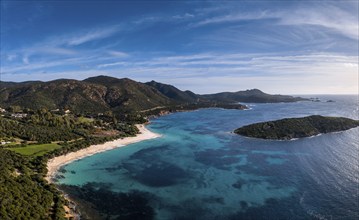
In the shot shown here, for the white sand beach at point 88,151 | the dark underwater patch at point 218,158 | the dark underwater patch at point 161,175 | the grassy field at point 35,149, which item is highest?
the grassy field at point 35,149

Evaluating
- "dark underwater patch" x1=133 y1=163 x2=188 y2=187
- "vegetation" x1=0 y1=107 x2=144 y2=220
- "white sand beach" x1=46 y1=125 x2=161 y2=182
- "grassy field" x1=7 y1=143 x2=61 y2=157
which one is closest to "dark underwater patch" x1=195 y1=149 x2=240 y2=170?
"dark underwater patch" x1=133 y1=163 x2=188 y2=187

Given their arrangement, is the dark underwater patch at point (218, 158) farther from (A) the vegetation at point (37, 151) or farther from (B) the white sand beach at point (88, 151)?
(A) the vegetation at point (37, 151)

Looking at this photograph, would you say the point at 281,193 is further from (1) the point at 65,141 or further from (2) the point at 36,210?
(1) the point at 65,141

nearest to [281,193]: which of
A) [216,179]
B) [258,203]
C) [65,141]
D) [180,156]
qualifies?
[258,203]

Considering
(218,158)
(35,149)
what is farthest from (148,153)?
(35,149)

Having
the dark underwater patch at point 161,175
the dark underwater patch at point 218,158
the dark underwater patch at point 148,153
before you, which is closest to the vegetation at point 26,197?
the dark underwater patch at point 161,175

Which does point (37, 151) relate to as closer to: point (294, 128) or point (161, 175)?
point (161, 175)

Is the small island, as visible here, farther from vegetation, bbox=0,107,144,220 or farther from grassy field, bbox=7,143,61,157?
grassy field, bbox=7,143,61,157
